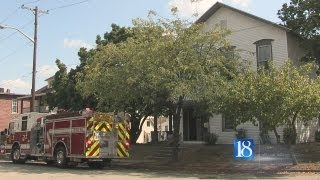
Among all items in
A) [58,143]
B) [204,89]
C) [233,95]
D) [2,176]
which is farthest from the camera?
[58,143]

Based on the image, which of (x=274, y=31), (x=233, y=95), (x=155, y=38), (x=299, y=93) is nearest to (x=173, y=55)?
(x=155, y=38)

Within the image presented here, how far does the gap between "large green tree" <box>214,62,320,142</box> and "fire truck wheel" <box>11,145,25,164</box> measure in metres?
13.8

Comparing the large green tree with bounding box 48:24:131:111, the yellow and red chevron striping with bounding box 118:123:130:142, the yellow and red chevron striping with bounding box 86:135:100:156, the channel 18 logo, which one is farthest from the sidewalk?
the large green tree with bounding box 48:24:131:111

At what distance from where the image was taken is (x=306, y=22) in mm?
29953

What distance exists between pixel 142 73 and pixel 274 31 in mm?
10361

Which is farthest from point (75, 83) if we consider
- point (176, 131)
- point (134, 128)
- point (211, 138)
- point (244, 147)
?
point (244, 147)

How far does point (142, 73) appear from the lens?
24.9 metres

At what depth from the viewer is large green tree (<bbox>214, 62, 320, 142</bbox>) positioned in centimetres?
2155

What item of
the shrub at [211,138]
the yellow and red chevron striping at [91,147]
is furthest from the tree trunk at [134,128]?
the yellow and red chevron striping at [91,147]

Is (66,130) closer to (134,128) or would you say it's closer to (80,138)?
(80,138)

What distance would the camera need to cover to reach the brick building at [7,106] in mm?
64188

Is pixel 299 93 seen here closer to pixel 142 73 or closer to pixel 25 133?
pixel 142 73

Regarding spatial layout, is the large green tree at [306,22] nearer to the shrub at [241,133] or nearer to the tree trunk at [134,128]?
the shrub at [241,133]

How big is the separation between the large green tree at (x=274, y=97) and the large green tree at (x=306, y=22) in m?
6.98
